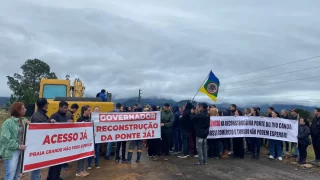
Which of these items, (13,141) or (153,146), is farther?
(153,146)

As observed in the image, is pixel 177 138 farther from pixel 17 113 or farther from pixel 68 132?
pixel 17 113

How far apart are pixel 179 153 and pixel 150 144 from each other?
1616mm

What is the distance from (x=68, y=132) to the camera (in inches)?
294

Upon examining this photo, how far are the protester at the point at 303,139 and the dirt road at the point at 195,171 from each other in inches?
24.9

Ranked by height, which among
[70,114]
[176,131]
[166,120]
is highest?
[70,114]

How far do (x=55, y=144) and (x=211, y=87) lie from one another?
9.04m

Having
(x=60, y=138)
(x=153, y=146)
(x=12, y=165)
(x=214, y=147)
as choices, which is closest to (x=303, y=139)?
(x=214, y=147)

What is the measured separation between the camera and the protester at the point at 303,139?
1077 centimetres

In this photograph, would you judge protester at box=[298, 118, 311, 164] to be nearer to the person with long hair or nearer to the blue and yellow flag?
the person with long hair

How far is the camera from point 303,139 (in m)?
10.8

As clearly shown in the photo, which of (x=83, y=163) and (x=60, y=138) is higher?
(x=60, y=138)

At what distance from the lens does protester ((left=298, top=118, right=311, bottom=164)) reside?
10.8 m

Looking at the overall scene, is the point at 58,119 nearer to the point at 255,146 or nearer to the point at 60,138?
the point at 60,138

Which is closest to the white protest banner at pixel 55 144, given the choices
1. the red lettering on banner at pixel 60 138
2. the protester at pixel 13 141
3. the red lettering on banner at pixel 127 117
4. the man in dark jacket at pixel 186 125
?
the red lettering on banner at pixel 60 138
